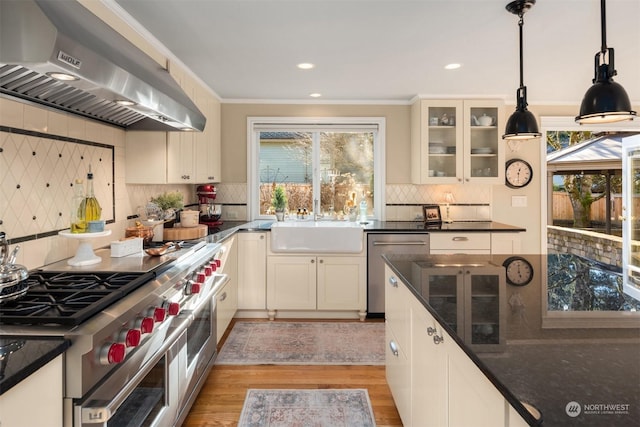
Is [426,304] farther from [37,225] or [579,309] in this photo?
[37,225]

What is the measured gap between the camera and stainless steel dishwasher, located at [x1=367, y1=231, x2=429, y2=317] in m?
3.98

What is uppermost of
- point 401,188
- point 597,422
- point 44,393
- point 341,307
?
point 401,188

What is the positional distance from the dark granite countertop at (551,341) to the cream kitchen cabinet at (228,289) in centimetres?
189

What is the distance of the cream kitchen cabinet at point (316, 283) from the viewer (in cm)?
Result: 406

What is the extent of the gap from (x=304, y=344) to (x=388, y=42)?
2.48 m

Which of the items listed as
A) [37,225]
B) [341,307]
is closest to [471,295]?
[37,225]

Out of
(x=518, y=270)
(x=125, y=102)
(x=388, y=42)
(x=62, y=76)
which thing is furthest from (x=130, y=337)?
(x=388, y=42)

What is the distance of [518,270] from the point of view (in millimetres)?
2035

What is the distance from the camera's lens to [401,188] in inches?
185

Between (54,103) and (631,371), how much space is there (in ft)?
7.81

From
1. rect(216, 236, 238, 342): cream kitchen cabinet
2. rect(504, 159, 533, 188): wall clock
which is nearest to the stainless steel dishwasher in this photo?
rect(216, 236, 238, 342): cream kitchen cabinet

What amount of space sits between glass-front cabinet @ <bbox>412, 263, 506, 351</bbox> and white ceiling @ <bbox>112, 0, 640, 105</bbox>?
1.46 metres

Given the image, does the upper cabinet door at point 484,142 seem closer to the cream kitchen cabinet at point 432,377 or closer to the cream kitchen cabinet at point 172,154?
the cream kitchen cabinet at point 432,377

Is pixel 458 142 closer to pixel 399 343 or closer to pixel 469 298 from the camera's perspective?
pixel 399 343
